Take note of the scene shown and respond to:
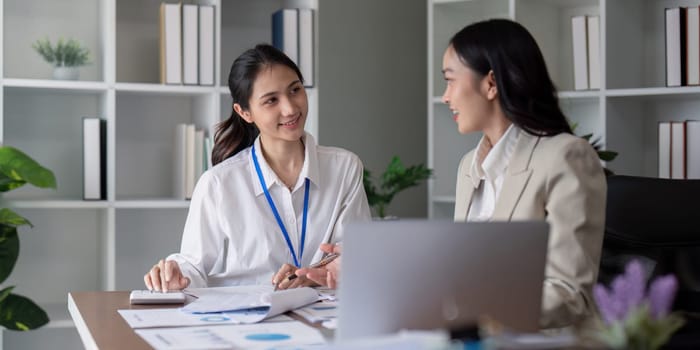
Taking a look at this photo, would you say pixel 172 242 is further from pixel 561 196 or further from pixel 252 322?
pixel 561 196

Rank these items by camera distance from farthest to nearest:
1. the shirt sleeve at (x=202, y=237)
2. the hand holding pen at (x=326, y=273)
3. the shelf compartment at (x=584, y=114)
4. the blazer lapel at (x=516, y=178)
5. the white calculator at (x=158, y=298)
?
the shelf compartment at (x=584, y=114) < the shirt sleeve at (x=202, y=237) < the hand holding pen at (x=326, y=273) < the white calculator at (x=158, y=298) < the blazer lapel at (x=516, y=178)

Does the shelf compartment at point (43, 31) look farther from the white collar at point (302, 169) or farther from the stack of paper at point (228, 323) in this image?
the stack of paper at point (228, 323)

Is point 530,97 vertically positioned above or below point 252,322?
above

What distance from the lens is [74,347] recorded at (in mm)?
3678

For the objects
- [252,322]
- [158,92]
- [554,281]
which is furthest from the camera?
[158,92]

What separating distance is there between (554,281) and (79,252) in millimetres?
2643

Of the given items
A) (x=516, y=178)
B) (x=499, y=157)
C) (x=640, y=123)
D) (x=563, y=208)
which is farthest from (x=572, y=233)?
(x=640, y=123)

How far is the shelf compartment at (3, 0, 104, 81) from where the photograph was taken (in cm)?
359

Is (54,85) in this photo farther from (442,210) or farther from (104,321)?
(104,321)

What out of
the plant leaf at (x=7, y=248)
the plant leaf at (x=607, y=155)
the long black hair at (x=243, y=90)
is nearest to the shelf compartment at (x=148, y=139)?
Result: the plant leaf at (x=7, y=248)

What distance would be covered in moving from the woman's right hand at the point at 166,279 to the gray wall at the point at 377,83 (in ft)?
5.98

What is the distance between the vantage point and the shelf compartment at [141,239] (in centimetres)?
377

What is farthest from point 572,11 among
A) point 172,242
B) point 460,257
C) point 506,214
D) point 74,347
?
point 460,257

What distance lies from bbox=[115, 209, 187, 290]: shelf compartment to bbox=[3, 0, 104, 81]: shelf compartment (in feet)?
1.95
